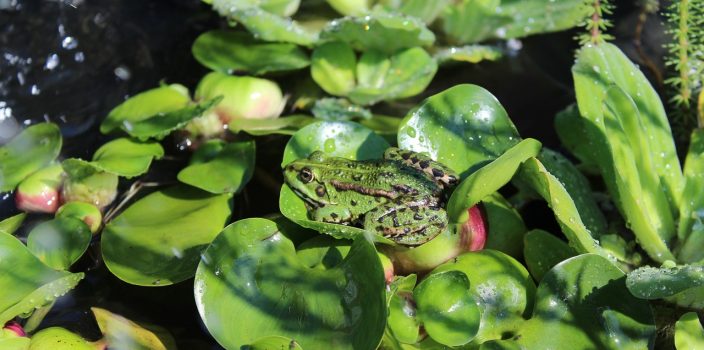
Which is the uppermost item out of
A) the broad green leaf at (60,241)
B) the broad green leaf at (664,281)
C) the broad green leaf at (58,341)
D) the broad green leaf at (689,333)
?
the broad green leaf at (664,281)

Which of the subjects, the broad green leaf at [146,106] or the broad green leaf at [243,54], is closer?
the broad green leaf at [146,106]

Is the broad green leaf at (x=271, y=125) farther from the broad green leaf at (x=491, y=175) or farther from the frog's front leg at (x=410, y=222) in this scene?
the broad green leaf at (x=491, y=175)

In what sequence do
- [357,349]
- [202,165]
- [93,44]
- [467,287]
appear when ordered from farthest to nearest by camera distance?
[93,44]
[202,165]
[467,287]
[357,349]

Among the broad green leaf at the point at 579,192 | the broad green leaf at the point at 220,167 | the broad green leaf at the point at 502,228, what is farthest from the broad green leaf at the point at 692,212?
the broad green leaf at the point at 220,167

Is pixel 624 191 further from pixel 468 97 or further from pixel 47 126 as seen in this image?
pixel 47 126

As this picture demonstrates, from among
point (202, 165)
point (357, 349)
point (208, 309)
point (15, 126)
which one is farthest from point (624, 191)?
point (15, 126)

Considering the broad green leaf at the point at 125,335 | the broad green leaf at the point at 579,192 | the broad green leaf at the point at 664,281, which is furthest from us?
the broad green leaf at the point at 579,192
